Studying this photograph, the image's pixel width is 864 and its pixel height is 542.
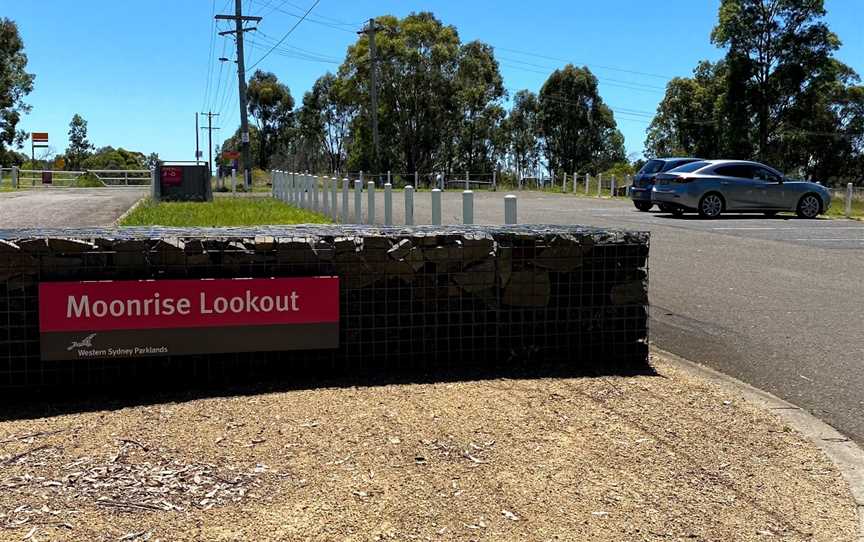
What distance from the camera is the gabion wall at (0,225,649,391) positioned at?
4.86m

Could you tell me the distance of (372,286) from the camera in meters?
5.28

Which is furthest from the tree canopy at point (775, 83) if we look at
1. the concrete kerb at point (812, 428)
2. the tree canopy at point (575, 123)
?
the concrete kerb at point (812, 428)

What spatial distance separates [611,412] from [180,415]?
7.88ft

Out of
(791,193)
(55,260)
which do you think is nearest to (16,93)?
(791,193)

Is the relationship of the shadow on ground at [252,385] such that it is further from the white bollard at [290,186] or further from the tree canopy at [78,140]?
the tree canopy at [78,140]

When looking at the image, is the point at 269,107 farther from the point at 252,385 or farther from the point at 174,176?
the point at 252,385

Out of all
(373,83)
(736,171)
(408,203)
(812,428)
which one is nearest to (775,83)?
(373,83)

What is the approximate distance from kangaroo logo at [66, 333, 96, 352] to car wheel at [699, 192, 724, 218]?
17179 millimetres

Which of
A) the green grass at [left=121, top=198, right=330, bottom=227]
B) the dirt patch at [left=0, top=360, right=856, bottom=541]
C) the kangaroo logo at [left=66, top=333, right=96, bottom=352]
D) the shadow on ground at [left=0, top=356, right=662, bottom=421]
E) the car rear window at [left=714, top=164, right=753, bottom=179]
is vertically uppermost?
the car rear window at [left=714, top=164, right=753, bottom=179]

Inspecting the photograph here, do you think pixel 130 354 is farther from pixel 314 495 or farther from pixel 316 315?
pixel 314 495

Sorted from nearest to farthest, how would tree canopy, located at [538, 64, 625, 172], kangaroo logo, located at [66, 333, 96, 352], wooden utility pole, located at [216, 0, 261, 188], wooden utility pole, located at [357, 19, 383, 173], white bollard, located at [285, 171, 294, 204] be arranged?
kangaroo logo, located at [66, 333, 96, 352] → white bollard, located at [285, 171, 294, 204] → wooden utility pole, located at [216, 0, 261, 188] → wooden utility pole, located at [357, 19, 383, 173] → tree canopy, located at [538, 64, 625, 172]

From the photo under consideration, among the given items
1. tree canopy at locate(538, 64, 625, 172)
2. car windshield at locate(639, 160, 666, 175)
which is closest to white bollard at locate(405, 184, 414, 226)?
car windshield at locate(639, 160, 666, 175)

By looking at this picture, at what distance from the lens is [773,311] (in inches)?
303

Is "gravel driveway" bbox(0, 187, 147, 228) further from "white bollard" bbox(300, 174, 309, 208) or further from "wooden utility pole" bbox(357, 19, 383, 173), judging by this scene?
"wooden utility pole" bbox(357, 19, 383, 173)
